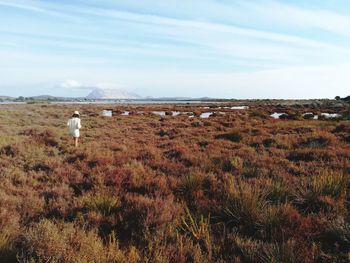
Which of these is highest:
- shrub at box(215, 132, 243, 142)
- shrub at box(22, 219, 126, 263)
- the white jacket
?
the white jacket

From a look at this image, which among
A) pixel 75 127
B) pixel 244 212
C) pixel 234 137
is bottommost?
pixel 234 137

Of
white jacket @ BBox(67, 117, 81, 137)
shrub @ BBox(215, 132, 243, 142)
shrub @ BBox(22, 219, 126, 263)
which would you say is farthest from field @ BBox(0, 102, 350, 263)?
shrub @ BBox(215, 132, 243, 142)

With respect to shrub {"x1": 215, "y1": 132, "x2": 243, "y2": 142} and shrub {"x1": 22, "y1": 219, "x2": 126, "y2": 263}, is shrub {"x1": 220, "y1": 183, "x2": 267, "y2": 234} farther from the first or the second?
shrub {"x1": 215, "y1": 132, "x2": 243, "y2": 142}

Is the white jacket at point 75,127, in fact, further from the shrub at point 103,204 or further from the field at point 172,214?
the shrub at point 103,204

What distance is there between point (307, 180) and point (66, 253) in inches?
215

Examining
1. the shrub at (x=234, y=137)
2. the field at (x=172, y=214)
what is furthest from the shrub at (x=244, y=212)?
the shrub at (x=234, y=137)

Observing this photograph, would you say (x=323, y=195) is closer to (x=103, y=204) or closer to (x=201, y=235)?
(x=201, y=235)

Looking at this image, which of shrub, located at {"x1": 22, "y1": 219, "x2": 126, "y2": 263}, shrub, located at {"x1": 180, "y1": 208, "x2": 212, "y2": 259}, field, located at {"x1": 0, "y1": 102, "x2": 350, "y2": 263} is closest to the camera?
shrub, located at {"x1": 22, "y1": 219, "x2": 126, "y2": 263}

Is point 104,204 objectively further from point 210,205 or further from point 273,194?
point 273,194

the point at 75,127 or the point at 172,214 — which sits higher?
the point at 75,127

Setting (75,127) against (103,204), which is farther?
(75,127)

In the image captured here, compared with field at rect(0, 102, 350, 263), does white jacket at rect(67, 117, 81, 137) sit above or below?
above

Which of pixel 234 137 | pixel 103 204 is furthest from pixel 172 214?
pixel 234 137

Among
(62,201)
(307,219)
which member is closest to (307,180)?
(307,219)
